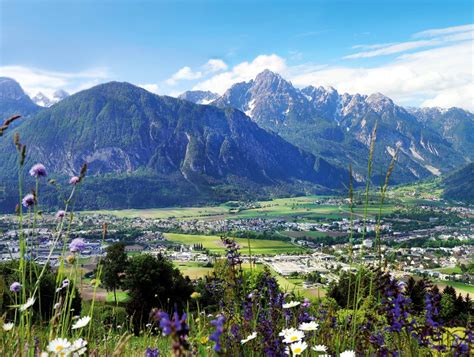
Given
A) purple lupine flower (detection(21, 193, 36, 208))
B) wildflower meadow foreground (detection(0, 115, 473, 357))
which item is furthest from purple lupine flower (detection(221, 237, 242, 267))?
purple lupine flower (detection(21, 193, 36, 208))

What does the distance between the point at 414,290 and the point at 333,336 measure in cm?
93

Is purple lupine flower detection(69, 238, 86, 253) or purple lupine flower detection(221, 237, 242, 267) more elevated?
purple lupine flower detection(69, 238, 86, 253)

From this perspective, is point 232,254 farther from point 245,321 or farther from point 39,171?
point 39,171

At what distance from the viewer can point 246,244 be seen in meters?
94.9

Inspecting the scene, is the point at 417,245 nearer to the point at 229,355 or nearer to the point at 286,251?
the point at 286,251

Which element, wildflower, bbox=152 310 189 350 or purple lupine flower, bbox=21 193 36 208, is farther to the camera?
purple lupine flower, bbox=21 193 36 208

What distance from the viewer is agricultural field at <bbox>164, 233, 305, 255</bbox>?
307 ft

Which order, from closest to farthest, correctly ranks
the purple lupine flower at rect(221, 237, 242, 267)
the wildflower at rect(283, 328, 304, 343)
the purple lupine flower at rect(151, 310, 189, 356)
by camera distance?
1. the purple lupine flower at rect(151, 310, 189, 356)
2. the wildflower at rect(283, 328, 304, 343)
3. the purple lupine flower at rect(221, 237, 242, 267)

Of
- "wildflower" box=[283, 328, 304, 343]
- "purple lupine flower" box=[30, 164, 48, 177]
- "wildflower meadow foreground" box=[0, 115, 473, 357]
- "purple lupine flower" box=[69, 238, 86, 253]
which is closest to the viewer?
"wildflower" box=[283, 328, 304, 343]

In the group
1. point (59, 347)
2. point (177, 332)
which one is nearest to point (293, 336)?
point (59, 347)

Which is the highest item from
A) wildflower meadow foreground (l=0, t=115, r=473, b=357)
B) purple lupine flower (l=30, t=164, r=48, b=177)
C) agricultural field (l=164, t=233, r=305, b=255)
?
purple lupine flower (l=30, t=164, r=48, b=177)

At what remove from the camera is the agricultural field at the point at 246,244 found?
307 ft

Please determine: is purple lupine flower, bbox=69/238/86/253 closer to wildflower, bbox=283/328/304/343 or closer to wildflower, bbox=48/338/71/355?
wildflower, bbox=48/338/71/355

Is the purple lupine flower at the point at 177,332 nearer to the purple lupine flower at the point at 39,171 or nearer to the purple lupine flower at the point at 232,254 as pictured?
the purple lupine flower at the point at 39,171
